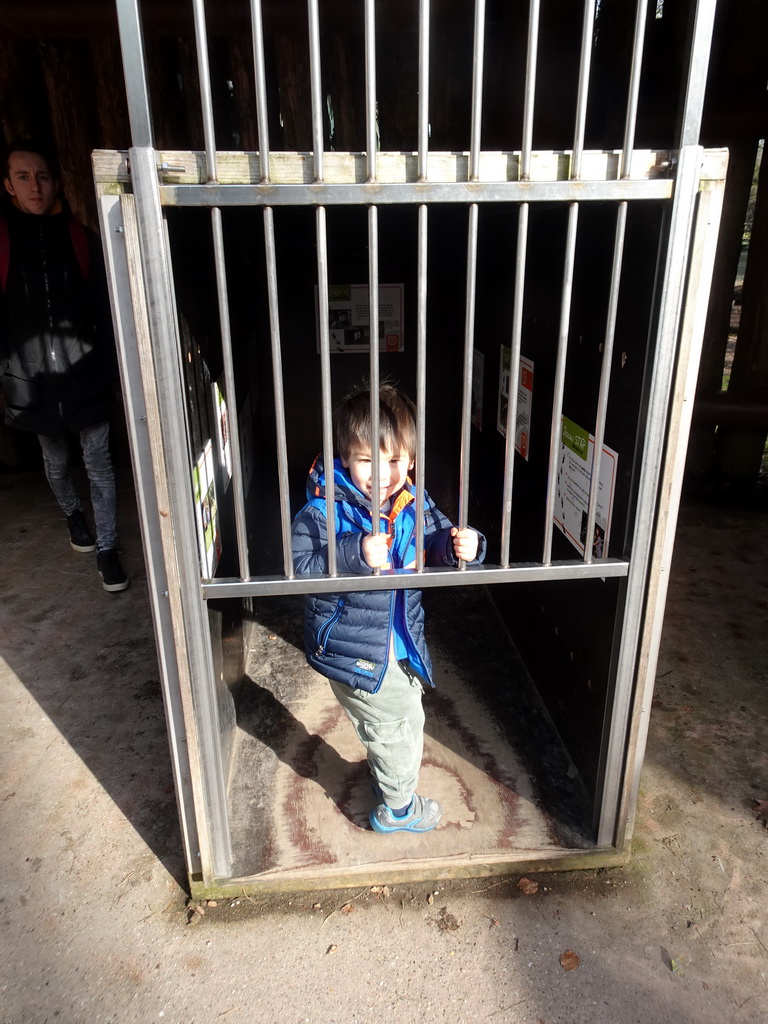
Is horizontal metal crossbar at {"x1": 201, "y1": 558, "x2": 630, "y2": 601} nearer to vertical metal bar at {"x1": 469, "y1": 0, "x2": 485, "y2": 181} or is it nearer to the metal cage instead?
the metal cage

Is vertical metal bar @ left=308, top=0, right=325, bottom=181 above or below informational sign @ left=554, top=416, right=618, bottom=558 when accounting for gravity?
above

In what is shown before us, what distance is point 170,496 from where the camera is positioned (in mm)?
1640

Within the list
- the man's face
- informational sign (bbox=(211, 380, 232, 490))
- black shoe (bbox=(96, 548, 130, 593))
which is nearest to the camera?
informational sign (bbox=(211, 380, 232, 490))

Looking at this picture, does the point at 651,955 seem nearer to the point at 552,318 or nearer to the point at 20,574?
the point at 552,318

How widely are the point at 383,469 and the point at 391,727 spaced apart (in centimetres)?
73


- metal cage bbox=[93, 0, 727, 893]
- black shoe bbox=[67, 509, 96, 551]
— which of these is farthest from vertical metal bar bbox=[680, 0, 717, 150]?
black shoe bbox=[67, 509, 96, 551]

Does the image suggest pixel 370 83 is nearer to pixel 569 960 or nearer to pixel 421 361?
pixel 421 361

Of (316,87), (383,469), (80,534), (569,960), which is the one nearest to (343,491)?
(383,469)

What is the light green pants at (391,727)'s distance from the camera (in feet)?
6.82

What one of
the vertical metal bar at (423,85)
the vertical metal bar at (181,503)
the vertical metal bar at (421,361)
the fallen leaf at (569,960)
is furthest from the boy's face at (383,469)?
the fallen leaf at (569,960)

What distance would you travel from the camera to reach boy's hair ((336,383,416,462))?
1960 millimetres

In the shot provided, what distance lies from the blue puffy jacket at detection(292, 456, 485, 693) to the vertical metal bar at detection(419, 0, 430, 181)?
80 centimetres

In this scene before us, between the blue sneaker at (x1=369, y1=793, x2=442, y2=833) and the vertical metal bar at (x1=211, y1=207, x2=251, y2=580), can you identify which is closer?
the vertical metal bar at (x1=211, y1=207, x2=251, y2=580)

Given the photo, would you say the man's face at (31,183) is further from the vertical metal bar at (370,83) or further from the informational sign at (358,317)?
the vertical metal bar at (370,83)
